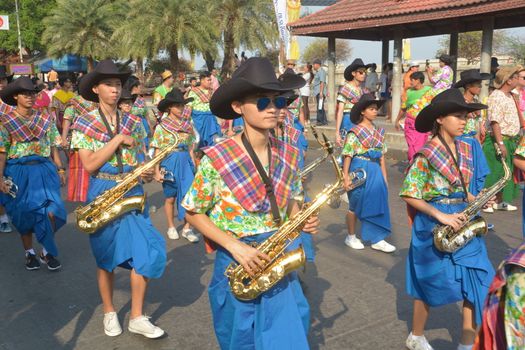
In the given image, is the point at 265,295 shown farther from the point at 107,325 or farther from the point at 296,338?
the point at 107,325

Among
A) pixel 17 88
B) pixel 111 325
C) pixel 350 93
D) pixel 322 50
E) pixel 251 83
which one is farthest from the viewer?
pixel 322 50

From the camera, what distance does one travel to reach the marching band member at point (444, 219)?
12.0 feet

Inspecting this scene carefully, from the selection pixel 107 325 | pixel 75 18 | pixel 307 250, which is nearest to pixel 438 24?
pixel 307 250

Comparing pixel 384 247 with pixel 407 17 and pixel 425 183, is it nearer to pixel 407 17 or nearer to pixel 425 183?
pixel 425 183

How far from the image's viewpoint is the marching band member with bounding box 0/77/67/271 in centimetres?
599

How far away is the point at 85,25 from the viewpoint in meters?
41.6

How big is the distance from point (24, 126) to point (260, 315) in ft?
14.0

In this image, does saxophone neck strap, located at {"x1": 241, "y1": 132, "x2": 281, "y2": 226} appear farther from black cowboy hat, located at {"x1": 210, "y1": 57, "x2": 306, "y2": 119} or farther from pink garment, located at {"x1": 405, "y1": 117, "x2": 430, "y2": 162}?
pink garment, located at {"x1": 405, "y1": 117, "x2": 430, "y2": 162}

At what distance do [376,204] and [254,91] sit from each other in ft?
13.0

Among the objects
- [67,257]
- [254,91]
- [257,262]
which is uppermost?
[254,91]

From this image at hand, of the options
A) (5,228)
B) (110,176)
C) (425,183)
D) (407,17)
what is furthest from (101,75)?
(407,17)

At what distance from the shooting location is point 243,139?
3.03 meters

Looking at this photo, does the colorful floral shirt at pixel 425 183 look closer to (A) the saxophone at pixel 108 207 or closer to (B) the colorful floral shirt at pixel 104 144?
(A) the saxophone at pixel 108 207

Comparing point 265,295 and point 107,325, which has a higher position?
point 265,295
